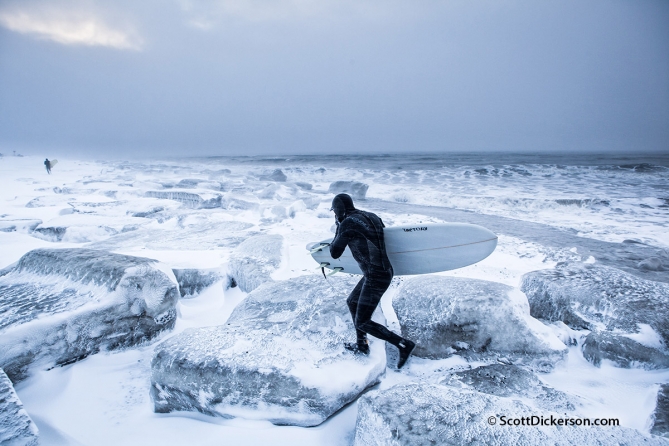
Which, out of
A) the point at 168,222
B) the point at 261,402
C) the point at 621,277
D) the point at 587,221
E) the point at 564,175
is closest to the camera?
the point at 261,402

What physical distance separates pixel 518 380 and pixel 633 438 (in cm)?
75

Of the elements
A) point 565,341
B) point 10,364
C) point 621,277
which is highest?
point 621,277

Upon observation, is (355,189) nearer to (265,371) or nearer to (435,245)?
(435,245)

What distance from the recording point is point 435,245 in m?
3.06

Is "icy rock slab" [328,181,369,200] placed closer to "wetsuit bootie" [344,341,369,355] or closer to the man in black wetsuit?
the man in black wetsuit

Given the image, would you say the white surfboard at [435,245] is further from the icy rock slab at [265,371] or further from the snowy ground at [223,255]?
the icy rock slab at [265,371]

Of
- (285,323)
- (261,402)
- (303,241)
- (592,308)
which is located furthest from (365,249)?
(303,241)

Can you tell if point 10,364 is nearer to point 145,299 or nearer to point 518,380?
point 145,299

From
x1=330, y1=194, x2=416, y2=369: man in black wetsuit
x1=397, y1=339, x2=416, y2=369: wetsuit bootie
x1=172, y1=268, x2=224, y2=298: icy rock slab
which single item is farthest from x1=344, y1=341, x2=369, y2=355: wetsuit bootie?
x1=172, y1=268, x2=224, y2=298: icy rock slab

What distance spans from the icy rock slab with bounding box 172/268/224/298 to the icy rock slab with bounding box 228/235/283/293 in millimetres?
326

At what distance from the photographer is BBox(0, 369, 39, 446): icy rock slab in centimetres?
158

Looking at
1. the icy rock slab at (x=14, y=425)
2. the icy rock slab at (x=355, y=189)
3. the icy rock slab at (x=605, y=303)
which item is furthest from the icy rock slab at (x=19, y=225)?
the icy rock slab at (x=355, y=189)

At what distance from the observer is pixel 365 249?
7.93 feet

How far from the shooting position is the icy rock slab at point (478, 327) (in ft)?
8.64
